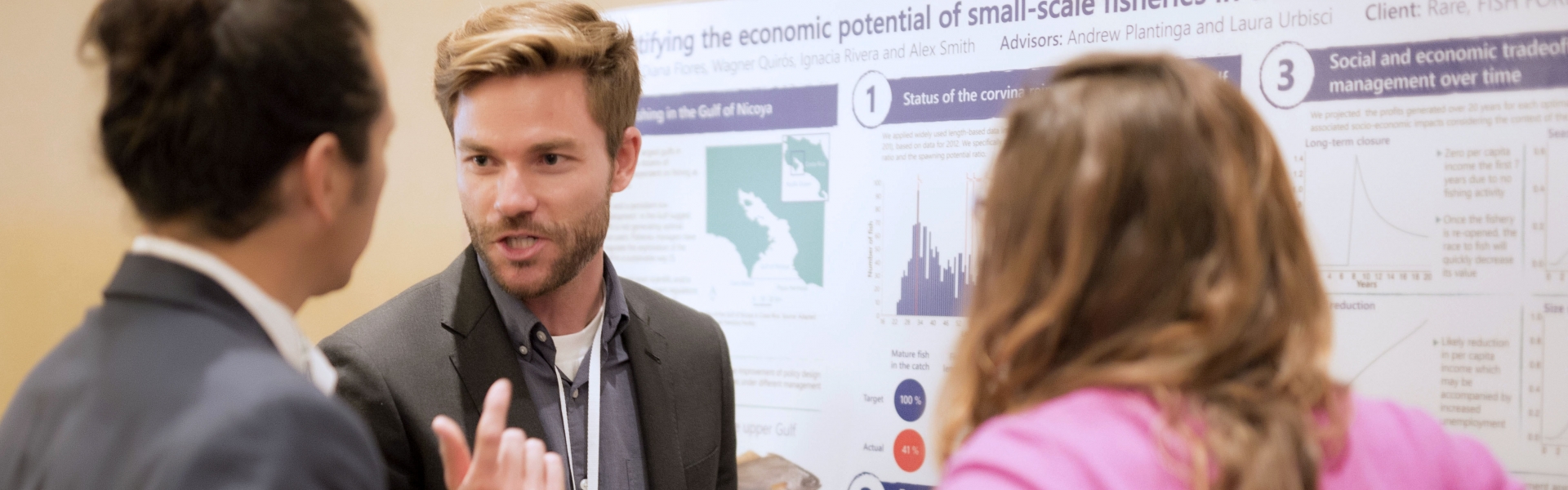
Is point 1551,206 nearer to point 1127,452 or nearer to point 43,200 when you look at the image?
point 1127,452

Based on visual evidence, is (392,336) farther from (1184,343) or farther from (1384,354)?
(1384,354)

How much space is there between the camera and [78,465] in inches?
33.9

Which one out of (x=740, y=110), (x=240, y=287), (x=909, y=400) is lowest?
(x=909, y=400)

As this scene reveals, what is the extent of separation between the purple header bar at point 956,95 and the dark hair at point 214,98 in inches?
58.0

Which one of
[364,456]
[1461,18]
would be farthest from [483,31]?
[1461,18]

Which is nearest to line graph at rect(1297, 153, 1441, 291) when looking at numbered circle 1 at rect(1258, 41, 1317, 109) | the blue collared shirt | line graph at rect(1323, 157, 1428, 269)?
line graph at rect(1323, 157, 1428, 269)

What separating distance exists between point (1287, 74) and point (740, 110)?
3.84 ft

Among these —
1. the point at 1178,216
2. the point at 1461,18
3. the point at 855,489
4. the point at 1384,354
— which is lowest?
the point at 855,489

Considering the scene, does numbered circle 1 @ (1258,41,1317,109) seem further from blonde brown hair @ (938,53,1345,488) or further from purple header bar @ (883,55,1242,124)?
blonde brown hair @ (938,53,1345,488)

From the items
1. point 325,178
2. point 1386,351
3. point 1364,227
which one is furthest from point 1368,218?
point 325,178

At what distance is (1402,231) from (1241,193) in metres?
1.18

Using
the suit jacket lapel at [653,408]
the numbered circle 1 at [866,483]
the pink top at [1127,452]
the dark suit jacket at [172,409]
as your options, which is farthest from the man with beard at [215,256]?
the numbered circle 1 at [866,483]

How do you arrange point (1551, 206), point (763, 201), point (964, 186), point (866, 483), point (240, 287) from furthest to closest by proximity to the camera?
point (763, 201), point (866, 483), point (964, 186), point (1551, 206), point (240, 287)

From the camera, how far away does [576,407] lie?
185cm
